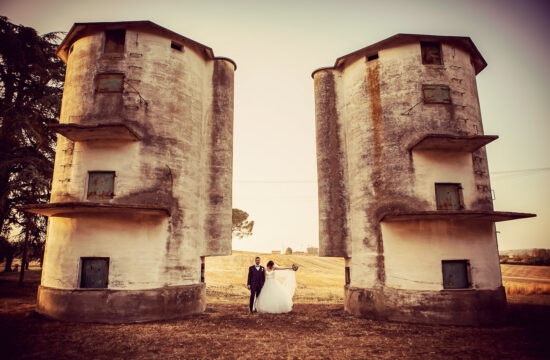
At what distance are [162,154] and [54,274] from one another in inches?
245

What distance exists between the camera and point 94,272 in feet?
40.8

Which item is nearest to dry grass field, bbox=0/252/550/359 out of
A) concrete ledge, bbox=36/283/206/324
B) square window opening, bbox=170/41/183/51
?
concrete ledge, bbox=36/283/206/324

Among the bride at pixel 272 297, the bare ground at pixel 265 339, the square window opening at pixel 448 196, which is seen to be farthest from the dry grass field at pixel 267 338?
the square window opening at pixel 448 196

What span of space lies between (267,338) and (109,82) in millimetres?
12119

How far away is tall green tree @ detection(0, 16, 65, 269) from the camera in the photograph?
18.4 metres

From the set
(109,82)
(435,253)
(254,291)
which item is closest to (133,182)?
(109,82)

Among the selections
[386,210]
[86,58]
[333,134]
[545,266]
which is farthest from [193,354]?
[545,266]

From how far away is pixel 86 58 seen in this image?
1449cm

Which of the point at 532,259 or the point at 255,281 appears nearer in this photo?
the point at 255,281

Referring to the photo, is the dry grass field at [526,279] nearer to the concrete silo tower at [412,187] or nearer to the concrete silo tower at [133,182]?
the concrete silo tower at [412,187]

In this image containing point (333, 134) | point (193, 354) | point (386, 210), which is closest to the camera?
point (193, 354)

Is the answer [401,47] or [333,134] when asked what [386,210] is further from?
[401,47]

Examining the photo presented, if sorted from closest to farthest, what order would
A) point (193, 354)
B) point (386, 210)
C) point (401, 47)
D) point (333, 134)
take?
point (193, 354)
point (386, 210)
point (401, 47)
point (333, 134)

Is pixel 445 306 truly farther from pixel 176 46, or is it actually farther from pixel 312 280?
pixel 312 280
